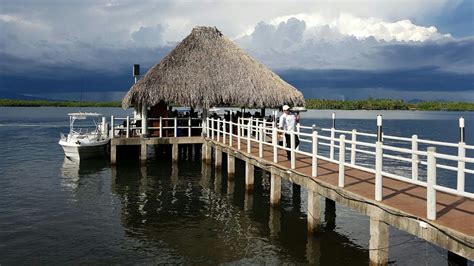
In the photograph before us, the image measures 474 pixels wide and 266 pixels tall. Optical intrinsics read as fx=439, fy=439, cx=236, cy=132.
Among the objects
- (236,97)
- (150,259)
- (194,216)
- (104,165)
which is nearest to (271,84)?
(236,97)

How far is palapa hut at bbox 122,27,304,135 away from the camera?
70.3 feet

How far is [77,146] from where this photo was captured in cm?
2362

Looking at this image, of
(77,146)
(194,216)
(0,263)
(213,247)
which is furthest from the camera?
(77,146)

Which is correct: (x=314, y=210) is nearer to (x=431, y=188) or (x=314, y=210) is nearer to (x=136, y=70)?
(x=431, y=188)

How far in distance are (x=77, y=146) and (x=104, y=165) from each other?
190cm

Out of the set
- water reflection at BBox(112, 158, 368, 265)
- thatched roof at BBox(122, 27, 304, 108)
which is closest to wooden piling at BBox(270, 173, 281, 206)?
water reflection at BBox(112, 158, 368, 265)

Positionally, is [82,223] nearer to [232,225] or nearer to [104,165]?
[232,225]

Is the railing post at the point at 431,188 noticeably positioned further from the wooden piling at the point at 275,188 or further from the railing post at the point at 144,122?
the railing post at the point at 144,122

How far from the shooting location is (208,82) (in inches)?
868

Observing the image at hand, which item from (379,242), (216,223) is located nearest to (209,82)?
(216,223)

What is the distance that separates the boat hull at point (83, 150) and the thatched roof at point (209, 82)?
12.0 ft

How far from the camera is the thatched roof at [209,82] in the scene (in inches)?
843

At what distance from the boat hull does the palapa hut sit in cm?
361

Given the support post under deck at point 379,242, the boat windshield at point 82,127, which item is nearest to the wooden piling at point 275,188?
the support post under deck at point 379,242
